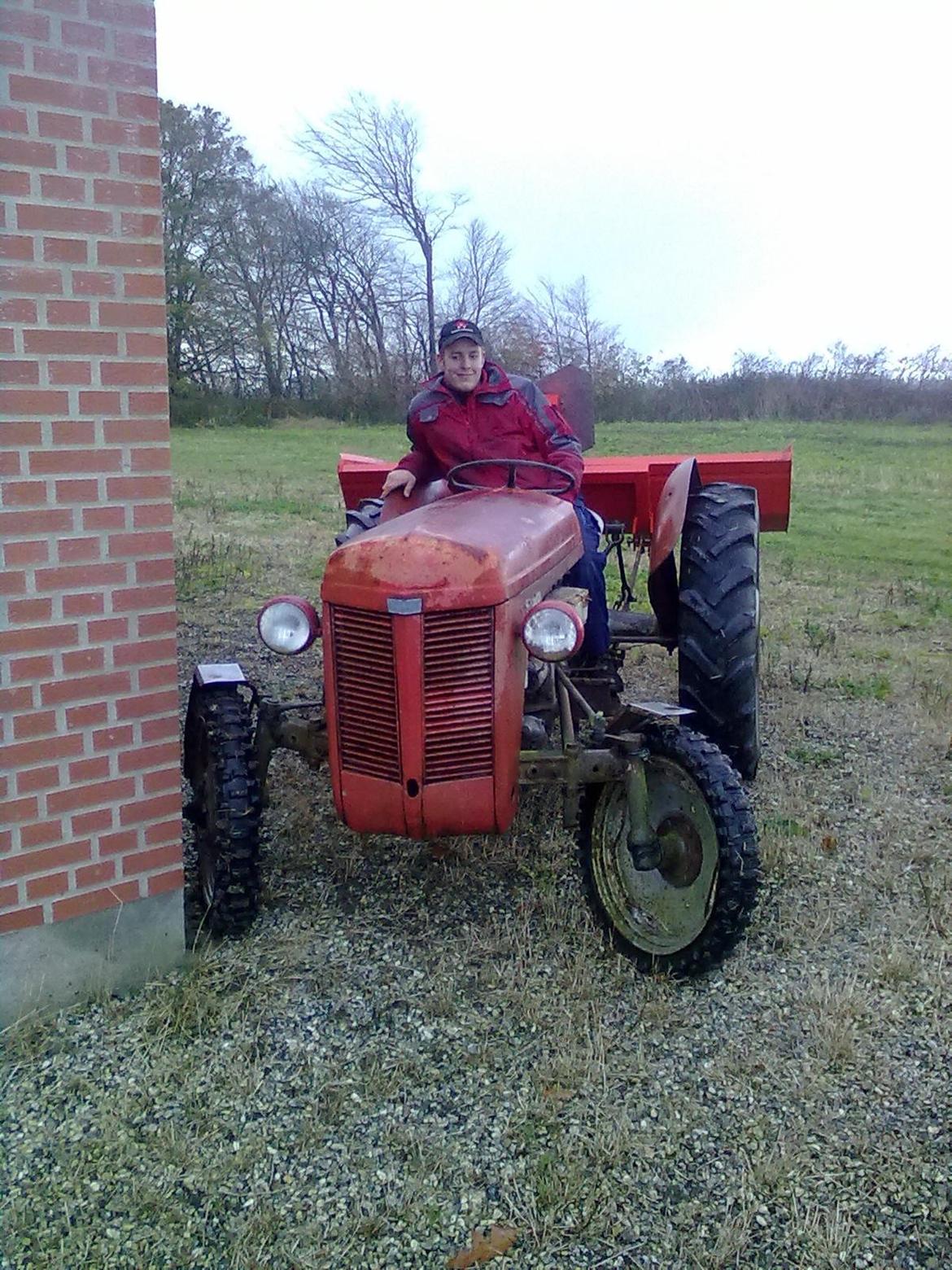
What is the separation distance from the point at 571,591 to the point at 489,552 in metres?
0.78

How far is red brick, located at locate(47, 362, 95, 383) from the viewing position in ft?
8.70

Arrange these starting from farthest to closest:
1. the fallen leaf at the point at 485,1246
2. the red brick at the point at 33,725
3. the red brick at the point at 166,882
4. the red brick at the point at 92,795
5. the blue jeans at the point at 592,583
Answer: the blue jeans at the point at 592,583 → the red brick at the point at 166,882 → the red brick at the point at 92,795 → the red brick at the point at 33,725 → the fallen leaf at the point at 485,1246

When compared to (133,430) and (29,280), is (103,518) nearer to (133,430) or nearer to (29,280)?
(133,430)

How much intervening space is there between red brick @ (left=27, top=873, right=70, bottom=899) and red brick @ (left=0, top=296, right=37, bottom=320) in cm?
130

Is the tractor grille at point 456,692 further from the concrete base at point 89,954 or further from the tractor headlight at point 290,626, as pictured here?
the concrete base at point 89,954

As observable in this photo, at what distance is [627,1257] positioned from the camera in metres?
2.14

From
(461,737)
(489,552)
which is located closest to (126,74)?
(489,552)

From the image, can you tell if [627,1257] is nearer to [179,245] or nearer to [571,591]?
[571,591]

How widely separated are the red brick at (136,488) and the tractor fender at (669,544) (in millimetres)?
1890

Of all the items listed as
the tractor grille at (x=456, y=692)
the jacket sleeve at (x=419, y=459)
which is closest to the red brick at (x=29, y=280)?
the tractor grille at (x=456, y=692)

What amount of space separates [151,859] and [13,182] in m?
1.71

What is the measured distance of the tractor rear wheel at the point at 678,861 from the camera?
2.99m

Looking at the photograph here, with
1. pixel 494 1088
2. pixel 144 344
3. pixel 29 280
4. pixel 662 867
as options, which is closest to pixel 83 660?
pixel 144 344

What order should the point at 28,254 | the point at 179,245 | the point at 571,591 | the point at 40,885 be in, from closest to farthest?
the point at 28,254
the point at 40,885
the point at 571,591
the point at 179,245
